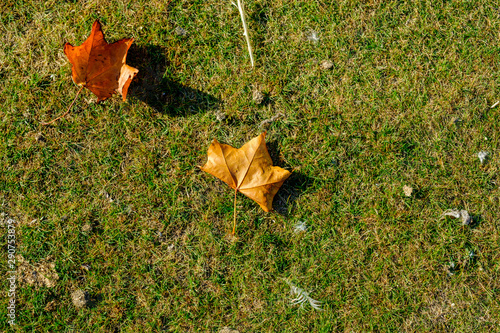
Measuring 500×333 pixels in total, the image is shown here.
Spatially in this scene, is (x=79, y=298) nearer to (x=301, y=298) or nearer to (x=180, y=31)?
(x=301, y=298)

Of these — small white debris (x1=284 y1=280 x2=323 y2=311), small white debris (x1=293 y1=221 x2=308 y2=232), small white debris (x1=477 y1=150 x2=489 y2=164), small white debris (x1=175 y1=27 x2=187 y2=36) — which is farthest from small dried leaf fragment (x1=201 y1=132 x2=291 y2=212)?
small white debris (x1=477 y1=150 x2=489 y2=164)

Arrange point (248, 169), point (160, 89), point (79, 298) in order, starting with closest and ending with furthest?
1. point (248, 169)
2. point (79, 298)
3. point (160, 89)

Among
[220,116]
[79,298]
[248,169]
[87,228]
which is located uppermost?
[220,116]

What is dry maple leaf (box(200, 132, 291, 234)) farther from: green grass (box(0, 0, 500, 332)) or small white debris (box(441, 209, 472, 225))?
small white debris (box(441, 209, 472, 225))

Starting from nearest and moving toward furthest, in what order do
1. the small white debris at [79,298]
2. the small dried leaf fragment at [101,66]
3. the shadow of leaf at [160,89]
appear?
1. the small dried leaf fragment at [101,66]
2. the small white debris at [79,298]
3. the shadow of leaf at [160,89]

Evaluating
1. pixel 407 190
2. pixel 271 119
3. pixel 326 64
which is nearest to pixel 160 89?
pixel 271 119

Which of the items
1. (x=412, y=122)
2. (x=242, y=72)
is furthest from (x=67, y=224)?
(x=412, y=122)

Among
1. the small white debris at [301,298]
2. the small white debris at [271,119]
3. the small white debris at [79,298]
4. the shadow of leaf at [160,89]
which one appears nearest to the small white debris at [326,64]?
the small white debris at [271,119]

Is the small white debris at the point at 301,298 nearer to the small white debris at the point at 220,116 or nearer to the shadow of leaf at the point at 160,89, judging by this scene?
the small white debris at the point at 220,116
